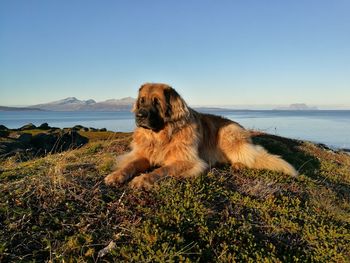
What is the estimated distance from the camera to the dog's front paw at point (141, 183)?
5566 mm

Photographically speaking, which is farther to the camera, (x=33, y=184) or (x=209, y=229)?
(x=33, y=184)

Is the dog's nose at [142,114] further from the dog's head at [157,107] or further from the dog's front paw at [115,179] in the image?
the dog's front paw at [115,179]

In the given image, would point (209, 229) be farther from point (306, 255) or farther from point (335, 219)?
point (335, 219)

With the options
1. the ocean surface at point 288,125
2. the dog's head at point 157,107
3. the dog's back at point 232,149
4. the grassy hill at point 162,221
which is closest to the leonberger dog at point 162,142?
the dog's head at point 157,107

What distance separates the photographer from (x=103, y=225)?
446 cm

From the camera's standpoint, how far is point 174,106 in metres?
7.02

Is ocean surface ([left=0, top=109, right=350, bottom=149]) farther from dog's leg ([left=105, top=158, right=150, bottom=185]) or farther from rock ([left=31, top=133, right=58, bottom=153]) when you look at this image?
dog's leg ([left=105, top=158, right=150, bottom=185])

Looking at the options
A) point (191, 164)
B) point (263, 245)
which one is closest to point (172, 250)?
point (263, 245)

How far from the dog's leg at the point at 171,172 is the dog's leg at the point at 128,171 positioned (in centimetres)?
25

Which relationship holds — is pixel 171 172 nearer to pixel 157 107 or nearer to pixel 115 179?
pixel 115 179

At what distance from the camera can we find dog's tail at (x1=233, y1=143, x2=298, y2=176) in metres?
8.19

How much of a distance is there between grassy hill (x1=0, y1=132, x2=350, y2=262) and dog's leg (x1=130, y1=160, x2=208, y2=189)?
20 cm

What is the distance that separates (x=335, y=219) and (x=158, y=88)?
3.90 meters

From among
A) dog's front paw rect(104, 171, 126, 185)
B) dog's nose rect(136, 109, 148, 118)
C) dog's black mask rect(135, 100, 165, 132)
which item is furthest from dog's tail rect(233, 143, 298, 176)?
dog's front paw rect(104, 171, 126, 185)
